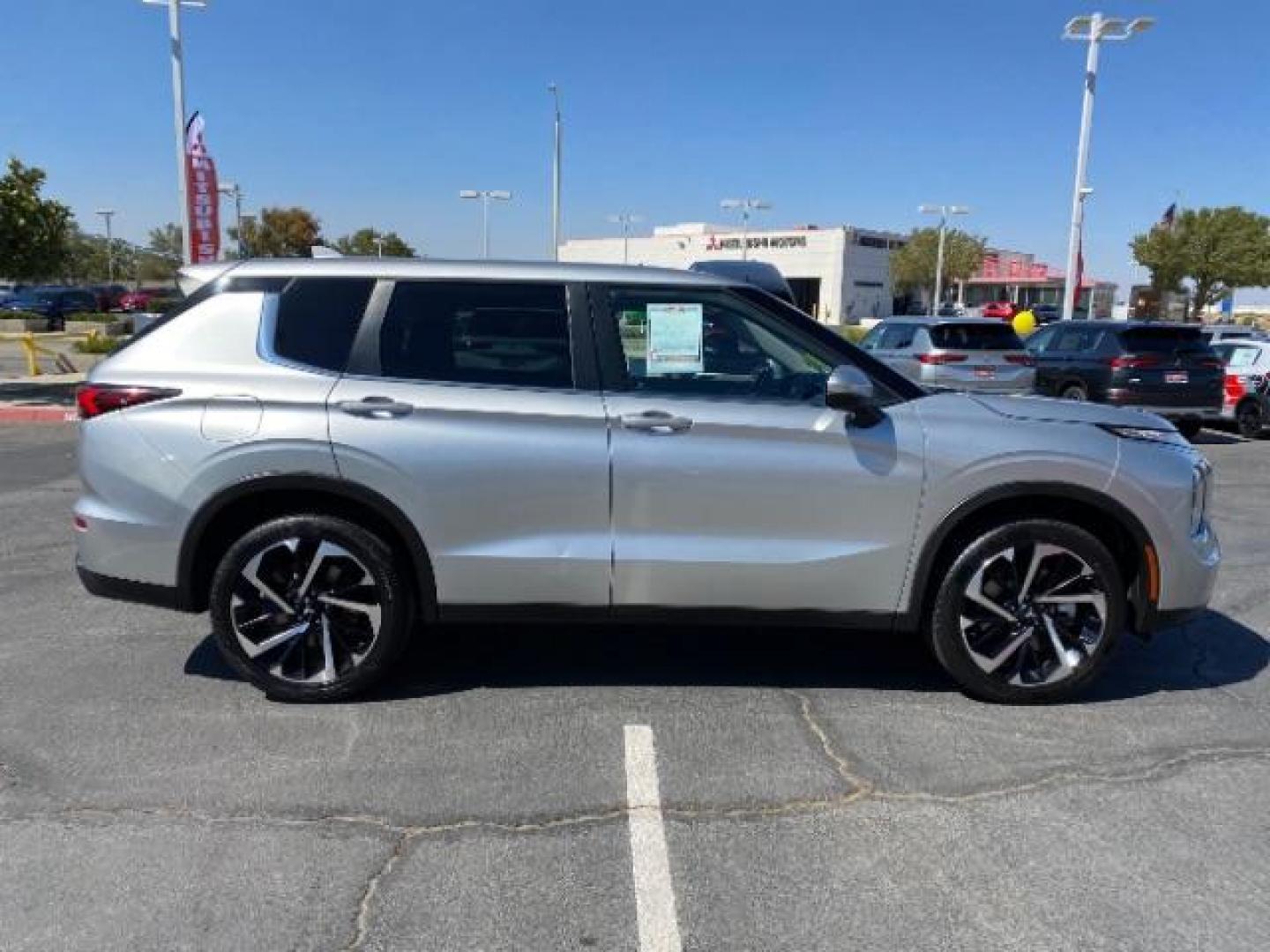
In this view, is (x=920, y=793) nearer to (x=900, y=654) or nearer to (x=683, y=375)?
(x=900, y=654)

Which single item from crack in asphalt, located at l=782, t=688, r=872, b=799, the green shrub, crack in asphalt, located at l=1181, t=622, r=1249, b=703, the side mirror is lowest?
crack in asphalt, located at l=782, t=688, r=872, b=799

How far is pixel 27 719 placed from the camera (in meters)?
3.97

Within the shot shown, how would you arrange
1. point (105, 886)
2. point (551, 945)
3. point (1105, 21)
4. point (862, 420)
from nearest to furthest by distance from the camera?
1. point (551, 945)
2. point (105, 886)
3. point (862, 420)
4. point (1105, 21)

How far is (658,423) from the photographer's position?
391 centimetres

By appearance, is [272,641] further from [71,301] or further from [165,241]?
[165,241]

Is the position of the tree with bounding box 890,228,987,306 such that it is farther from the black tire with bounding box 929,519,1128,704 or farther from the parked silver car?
the black tire with bounding box 929,519,1128,704

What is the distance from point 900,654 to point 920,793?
1.48 metres

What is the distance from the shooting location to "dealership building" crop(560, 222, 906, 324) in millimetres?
81062

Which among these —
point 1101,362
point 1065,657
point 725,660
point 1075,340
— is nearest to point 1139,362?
point 1101,362

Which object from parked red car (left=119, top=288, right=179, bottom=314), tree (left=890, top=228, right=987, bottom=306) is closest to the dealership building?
tree (left=890, top=228, right=987, bottom=306)

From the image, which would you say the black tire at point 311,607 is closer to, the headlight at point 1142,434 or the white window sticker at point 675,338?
the white window sticker at point 675,338

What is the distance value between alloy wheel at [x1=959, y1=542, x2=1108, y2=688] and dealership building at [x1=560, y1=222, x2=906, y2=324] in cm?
7460

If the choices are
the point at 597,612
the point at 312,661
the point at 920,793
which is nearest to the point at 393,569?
the point at 312,661

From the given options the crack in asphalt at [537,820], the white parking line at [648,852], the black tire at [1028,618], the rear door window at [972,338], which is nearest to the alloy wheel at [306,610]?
the crack in asphalt at [537,820]
